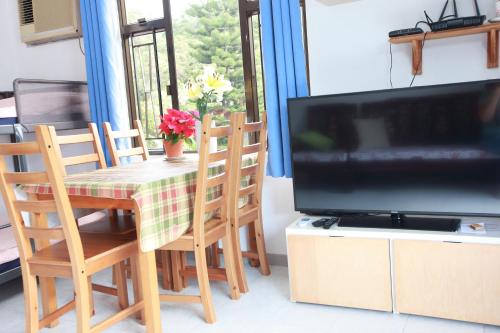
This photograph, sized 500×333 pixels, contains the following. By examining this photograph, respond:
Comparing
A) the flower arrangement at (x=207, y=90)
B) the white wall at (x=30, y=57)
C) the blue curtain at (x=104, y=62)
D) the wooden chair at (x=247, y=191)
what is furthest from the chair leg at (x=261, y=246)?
the white wall at (x=30, y=57)

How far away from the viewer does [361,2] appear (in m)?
2.51

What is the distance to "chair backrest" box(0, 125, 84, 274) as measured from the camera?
5.85 feet

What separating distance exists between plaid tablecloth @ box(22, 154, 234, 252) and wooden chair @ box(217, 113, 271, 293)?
0.16 metres

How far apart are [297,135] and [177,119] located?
697 mm

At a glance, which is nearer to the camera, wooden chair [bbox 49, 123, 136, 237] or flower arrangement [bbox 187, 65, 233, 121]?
wooden chair [bbox 49, 123, 136, 237]

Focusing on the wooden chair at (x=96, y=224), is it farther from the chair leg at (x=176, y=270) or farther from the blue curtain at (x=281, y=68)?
the blue curtain at (x=281, y=68)

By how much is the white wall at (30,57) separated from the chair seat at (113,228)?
1.56 metres

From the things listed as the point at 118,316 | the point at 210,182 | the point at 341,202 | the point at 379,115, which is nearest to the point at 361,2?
the point at 379,115

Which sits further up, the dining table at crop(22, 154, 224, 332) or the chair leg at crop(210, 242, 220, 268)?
the dining table at crop(22, 154, 224, 332)

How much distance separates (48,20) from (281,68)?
2.11 metres

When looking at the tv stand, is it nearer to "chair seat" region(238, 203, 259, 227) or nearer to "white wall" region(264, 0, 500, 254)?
"chair seat" region(238, 203, 259, 227)

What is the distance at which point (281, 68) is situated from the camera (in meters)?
2.60

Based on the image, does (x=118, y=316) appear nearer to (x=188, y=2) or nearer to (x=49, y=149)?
(x=49, y=149)

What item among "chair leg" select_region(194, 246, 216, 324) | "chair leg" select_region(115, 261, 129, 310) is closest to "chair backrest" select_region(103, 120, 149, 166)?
"chair leg" select_region(115, 261, 129, 310)
